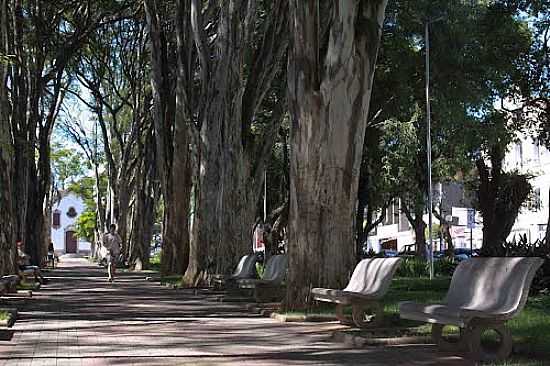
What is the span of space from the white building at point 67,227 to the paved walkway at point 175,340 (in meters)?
116

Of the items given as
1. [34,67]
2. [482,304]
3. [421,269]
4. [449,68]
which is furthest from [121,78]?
[482,304]

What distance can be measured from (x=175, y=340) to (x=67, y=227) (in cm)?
12311

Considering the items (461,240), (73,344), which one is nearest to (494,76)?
(73,344)

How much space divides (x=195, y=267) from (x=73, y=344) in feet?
45.3

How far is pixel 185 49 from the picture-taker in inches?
1088

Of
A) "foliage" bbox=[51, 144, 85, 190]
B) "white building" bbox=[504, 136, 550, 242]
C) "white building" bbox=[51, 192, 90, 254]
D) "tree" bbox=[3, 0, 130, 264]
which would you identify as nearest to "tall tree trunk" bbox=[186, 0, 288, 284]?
"tree" bbox=[3, 0, 130, 264]

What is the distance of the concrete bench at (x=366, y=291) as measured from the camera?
11656mm

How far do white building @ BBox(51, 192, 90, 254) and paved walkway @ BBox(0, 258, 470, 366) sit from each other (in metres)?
116

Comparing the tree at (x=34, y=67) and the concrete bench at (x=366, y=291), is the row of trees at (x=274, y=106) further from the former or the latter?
the concrete bench at (x=366, y=291)

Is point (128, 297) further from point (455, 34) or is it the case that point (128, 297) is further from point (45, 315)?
point (455, 34)

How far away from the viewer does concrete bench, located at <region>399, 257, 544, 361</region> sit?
344 inches

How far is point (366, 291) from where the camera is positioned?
12.1m

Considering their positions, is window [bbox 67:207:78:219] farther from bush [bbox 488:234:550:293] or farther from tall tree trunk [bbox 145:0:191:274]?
bush [bbox 488:234:550:293]

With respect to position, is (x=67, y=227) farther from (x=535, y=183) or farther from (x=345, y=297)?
(x=345, y=297)
